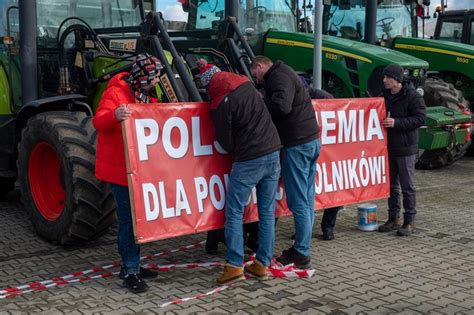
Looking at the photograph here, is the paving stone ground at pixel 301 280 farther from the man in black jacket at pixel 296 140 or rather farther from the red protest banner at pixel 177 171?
the red protest banner at pixel 177 171

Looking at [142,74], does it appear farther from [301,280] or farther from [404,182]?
[404,182]

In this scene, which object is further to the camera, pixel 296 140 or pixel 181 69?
pixel 181 69

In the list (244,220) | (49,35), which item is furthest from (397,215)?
(49,35)

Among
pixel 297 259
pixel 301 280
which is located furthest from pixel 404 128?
pixel 301 280

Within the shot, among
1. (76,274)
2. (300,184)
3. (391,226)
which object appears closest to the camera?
(76,274)

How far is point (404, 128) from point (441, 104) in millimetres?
4354

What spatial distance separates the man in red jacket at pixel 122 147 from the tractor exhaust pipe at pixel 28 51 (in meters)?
2.36

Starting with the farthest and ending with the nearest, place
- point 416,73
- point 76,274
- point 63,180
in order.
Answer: point 416,73
point 63,180
point 76,274

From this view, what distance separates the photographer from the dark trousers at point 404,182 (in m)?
6.61

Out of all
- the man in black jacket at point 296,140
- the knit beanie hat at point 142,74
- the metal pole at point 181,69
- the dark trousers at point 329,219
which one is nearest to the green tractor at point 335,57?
the metal pole at point 181,69

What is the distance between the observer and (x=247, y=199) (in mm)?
5090

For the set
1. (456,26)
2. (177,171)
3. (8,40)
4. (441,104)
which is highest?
(456,26)

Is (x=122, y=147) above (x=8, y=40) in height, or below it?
below

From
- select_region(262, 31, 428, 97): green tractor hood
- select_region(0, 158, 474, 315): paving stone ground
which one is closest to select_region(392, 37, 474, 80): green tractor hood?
select_region(262, 31, 428, 97): green tractor hood
